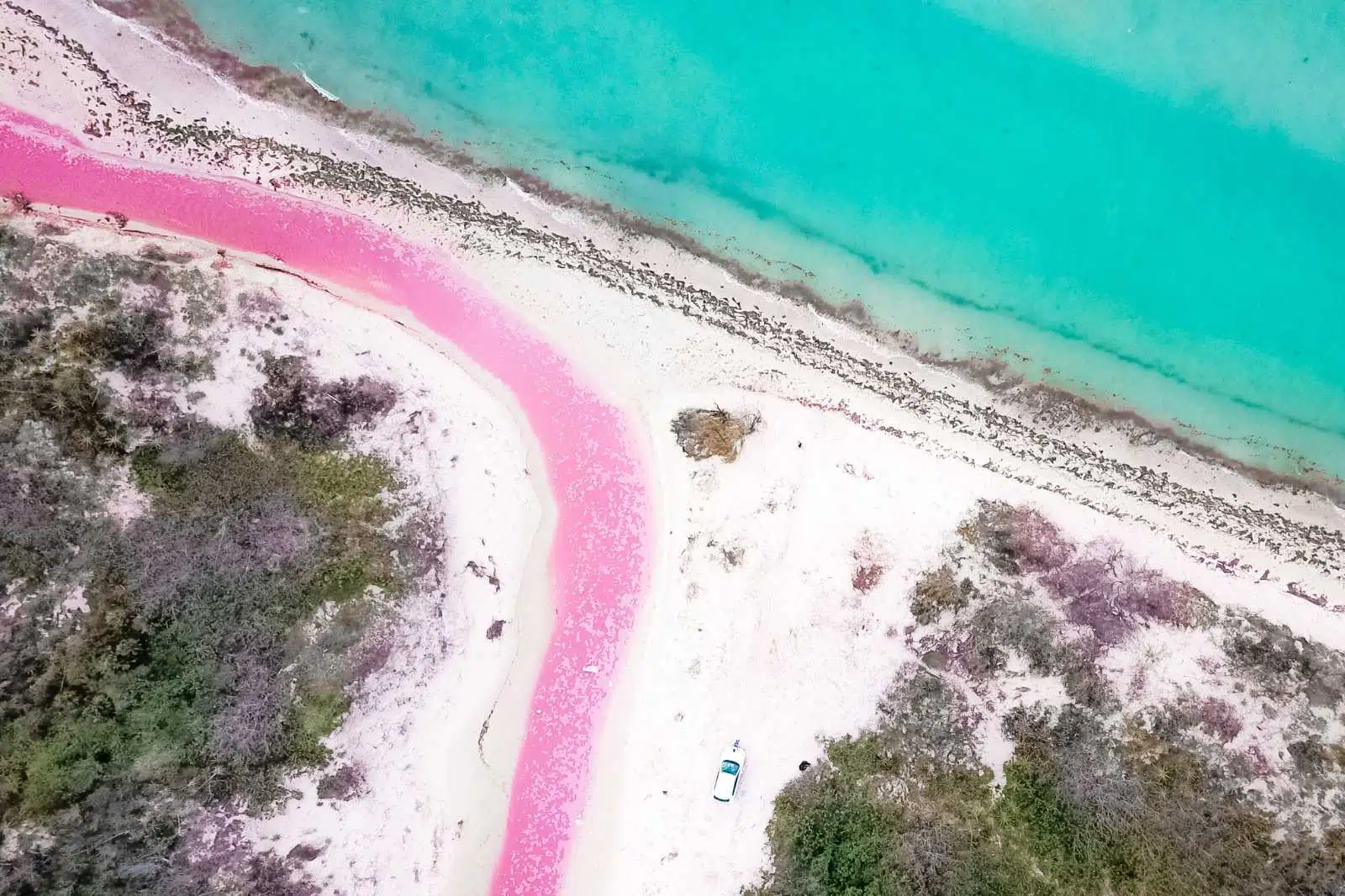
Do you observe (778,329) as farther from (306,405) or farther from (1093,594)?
(306,405)

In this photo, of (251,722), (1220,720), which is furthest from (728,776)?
(1220,720)

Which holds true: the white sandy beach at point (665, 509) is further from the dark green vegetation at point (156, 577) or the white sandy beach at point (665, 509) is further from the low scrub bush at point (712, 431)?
the dark green vegetation at point (156, 577)

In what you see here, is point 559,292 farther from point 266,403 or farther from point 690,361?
point 266,403

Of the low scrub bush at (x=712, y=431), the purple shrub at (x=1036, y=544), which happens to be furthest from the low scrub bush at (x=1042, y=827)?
the low scrub bush at (x=712, y=431)

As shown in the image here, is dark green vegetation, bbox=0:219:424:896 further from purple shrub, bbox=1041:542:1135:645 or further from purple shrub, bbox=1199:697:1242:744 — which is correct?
purple shrub, bbox=1199:697:1242:744


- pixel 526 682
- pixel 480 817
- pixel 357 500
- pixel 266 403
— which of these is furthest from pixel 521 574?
pixel 266 403
